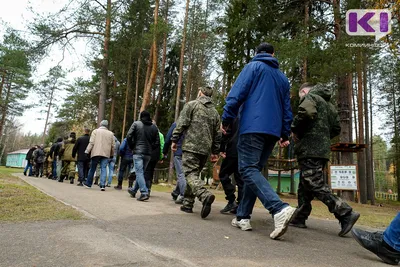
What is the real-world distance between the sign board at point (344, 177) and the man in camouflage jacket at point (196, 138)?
8.57 metres

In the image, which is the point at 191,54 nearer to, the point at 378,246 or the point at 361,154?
the point at 361,154

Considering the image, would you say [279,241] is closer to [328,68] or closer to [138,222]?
[138,222]

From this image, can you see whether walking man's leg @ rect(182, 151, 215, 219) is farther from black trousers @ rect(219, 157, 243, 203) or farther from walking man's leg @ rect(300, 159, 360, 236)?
walking man's leg @ rect(300, 159, 360, 236)

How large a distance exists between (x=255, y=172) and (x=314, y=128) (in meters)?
1.29

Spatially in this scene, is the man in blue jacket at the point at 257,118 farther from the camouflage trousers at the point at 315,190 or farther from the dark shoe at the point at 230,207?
the dark shoe at the point at 230,207

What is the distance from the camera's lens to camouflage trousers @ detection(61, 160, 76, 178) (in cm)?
1128

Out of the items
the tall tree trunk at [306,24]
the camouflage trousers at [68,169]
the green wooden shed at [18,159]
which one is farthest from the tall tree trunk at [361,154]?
the green wooden shed at [18,159]

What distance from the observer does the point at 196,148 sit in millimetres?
Result: 4676

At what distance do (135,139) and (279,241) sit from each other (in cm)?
441

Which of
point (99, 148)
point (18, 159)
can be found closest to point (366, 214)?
point (99, 148)

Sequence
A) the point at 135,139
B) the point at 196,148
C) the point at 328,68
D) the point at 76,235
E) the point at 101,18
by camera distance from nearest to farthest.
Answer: the point at 76,235 → the point at 196,148 → the point at 135,139 → the point at 328,68 → the point at 101,18

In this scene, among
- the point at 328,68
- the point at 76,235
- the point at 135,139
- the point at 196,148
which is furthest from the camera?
the point at 328,68

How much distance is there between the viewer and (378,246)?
2705mm

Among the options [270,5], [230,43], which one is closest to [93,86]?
[230,43]
